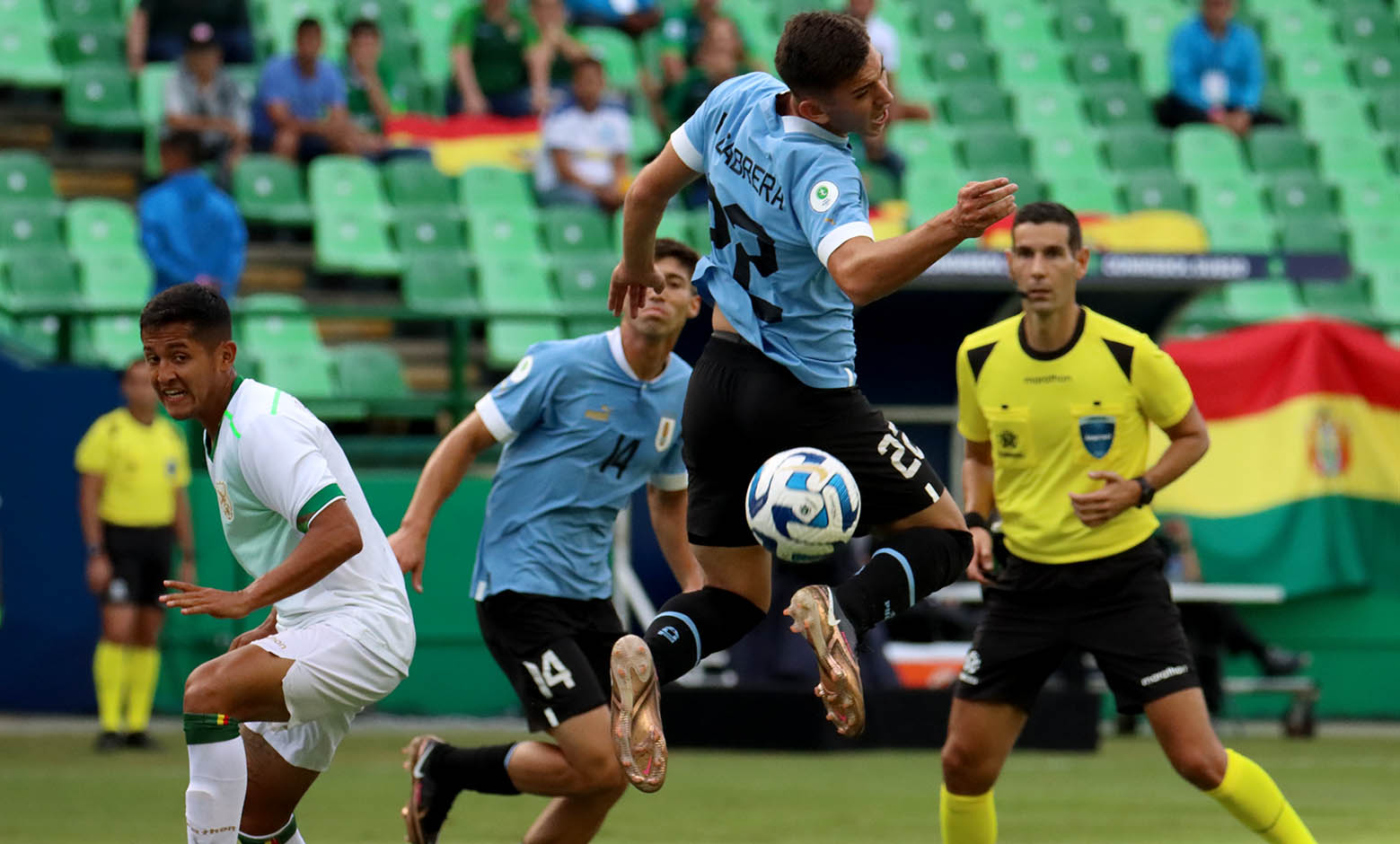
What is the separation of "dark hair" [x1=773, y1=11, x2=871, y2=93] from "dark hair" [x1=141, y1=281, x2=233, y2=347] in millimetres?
1761

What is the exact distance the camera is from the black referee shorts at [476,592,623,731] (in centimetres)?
721

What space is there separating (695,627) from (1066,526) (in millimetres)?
1819

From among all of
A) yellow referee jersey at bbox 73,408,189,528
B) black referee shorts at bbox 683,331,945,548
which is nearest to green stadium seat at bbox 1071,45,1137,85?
yellow referee jersey at bbox 73,408,189,528

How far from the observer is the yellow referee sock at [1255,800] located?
6781mm

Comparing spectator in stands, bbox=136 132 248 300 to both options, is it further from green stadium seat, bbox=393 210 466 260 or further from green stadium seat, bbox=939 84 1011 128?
green stadium seat, bbox=939 84 1011 128

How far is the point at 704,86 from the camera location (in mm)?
16125

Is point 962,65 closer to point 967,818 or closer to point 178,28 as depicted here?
point 178,28

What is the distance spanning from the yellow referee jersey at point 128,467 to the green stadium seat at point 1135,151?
9.76 meters

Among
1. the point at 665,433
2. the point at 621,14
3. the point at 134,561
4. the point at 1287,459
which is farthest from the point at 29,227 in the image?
the point at 1287,459

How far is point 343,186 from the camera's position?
1573 centimetres

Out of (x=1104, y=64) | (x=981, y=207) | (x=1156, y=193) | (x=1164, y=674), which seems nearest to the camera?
(x=981, y=207)

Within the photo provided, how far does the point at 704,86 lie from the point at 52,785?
26.1 ft

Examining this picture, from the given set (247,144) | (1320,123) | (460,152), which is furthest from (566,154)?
(1320,123)

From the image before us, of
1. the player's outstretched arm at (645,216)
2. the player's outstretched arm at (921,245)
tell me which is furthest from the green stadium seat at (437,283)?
the player's outstretched arm at (921,245)
